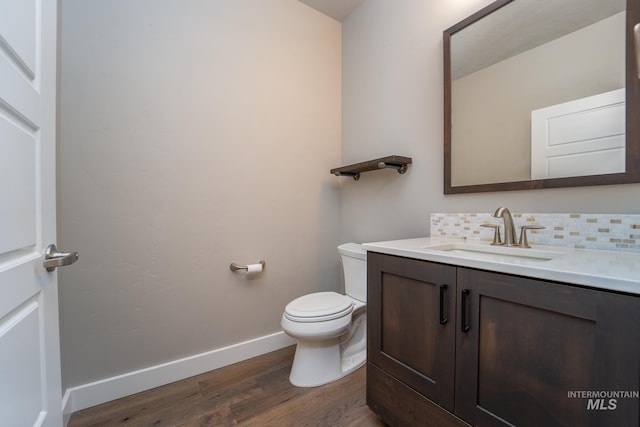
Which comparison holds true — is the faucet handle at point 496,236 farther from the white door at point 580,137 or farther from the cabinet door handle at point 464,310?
the cabinet door handle at point 464,310

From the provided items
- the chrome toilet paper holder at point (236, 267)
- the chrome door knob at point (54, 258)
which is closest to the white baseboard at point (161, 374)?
the chrome toilet paper holder at point (236, 267)

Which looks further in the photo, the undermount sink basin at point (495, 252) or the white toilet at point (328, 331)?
the white toilet at point (328, 331)

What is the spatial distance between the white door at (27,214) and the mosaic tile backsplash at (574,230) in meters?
1.67

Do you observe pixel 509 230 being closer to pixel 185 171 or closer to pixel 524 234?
pixel 524 234

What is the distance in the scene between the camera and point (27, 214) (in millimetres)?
637

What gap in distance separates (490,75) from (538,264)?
41.9 inches

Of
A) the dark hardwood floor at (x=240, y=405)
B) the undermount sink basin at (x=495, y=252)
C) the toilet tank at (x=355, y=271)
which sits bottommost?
the dark hardwood floor at (x=240, y=405)

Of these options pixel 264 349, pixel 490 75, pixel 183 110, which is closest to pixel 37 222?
pixel 183 110

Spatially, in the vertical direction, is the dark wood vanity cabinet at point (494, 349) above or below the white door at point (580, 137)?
below

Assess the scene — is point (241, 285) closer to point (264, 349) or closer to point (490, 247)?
point (264, 349)

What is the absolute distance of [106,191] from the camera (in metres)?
1.39

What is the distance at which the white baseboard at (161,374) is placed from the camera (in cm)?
133

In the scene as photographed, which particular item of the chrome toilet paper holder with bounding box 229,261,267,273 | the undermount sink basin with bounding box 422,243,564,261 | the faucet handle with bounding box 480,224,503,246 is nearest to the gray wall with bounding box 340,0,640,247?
the faucet handle with bounding box 480,224,503,246

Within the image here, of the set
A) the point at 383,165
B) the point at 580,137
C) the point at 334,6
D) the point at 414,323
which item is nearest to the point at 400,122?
the point at 383,165
